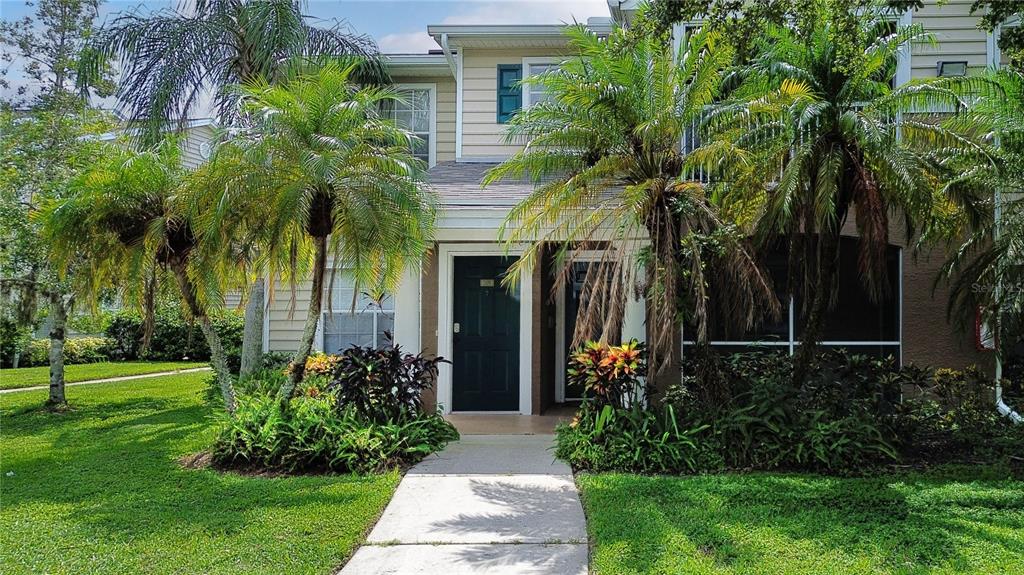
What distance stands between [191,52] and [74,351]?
41.4 feet

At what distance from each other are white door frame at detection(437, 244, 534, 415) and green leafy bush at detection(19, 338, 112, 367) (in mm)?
15113

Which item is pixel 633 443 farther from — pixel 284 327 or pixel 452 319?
pixel 284 327

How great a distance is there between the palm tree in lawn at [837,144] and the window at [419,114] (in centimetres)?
710

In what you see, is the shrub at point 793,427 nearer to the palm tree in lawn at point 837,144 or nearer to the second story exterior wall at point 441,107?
the palm tree in lawn at point 837,144

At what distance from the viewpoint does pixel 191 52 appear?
41.3 feet

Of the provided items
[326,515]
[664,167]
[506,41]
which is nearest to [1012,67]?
[664,167]

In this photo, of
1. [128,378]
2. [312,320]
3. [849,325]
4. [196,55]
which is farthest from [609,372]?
[128,378]

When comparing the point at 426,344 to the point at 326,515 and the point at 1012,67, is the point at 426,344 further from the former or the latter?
the point at 1012,67

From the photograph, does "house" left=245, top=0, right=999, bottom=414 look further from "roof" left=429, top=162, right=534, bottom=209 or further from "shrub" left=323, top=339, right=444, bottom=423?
"shrub" left=323, top=339, right=444, bottom=423

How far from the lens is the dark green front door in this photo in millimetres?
A: 10719

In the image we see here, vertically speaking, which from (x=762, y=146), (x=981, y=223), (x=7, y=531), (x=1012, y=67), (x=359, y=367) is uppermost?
(x=1012, y=67)

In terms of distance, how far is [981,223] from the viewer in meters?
8.60

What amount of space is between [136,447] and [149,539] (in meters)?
4.16

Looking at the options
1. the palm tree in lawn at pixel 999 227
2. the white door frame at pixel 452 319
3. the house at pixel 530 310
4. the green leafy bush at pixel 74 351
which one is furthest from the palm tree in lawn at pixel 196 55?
the green leafy bush at pixel 74 351
